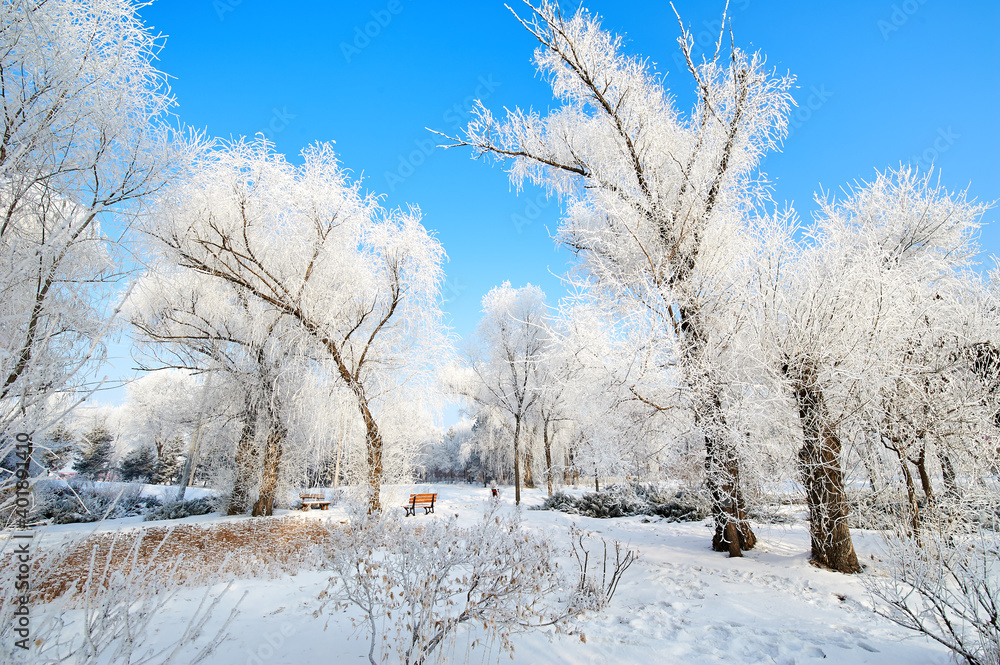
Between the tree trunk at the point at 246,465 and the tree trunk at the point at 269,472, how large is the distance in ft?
2.05

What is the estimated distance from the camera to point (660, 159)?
6992 mm

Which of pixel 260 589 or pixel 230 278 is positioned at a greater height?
pixel 230 278

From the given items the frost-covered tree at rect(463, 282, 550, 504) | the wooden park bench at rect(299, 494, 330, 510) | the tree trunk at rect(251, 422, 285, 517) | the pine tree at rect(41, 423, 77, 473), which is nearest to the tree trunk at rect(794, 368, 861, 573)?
the pine tree at rect(41, 423, 77, 473)

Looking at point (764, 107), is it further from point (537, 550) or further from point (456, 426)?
point (456, 426)

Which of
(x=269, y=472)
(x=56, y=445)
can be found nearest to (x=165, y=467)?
(x=269, y=472)

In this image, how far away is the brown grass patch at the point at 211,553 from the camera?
17.3 ft

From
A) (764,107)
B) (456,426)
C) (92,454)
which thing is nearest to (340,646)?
(764,107)

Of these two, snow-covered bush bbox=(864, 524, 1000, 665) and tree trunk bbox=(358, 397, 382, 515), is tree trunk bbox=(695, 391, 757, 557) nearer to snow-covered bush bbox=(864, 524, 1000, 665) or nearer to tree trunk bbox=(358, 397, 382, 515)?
snow-covered bush bbox=(864, 524, 1000, 665)

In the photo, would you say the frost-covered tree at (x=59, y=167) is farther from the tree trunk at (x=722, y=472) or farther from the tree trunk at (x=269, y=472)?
the tree trunk at (x=269, y=472)

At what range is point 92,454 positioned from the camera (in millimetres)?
26344

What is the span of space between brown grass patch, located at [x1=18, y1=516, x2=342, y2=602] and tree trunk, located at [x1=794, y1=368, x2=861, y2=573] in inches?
220

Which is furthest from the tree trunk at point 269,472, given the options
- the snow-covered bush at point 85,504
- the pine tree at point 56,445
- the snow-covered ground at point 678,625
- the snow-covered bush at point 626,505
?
the snow-covered bush at point 626,505

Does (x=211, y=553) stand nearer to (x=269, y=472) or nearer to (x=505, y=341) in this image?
(x=269, y=472)

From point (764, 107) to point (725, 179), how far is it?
1.11 m
